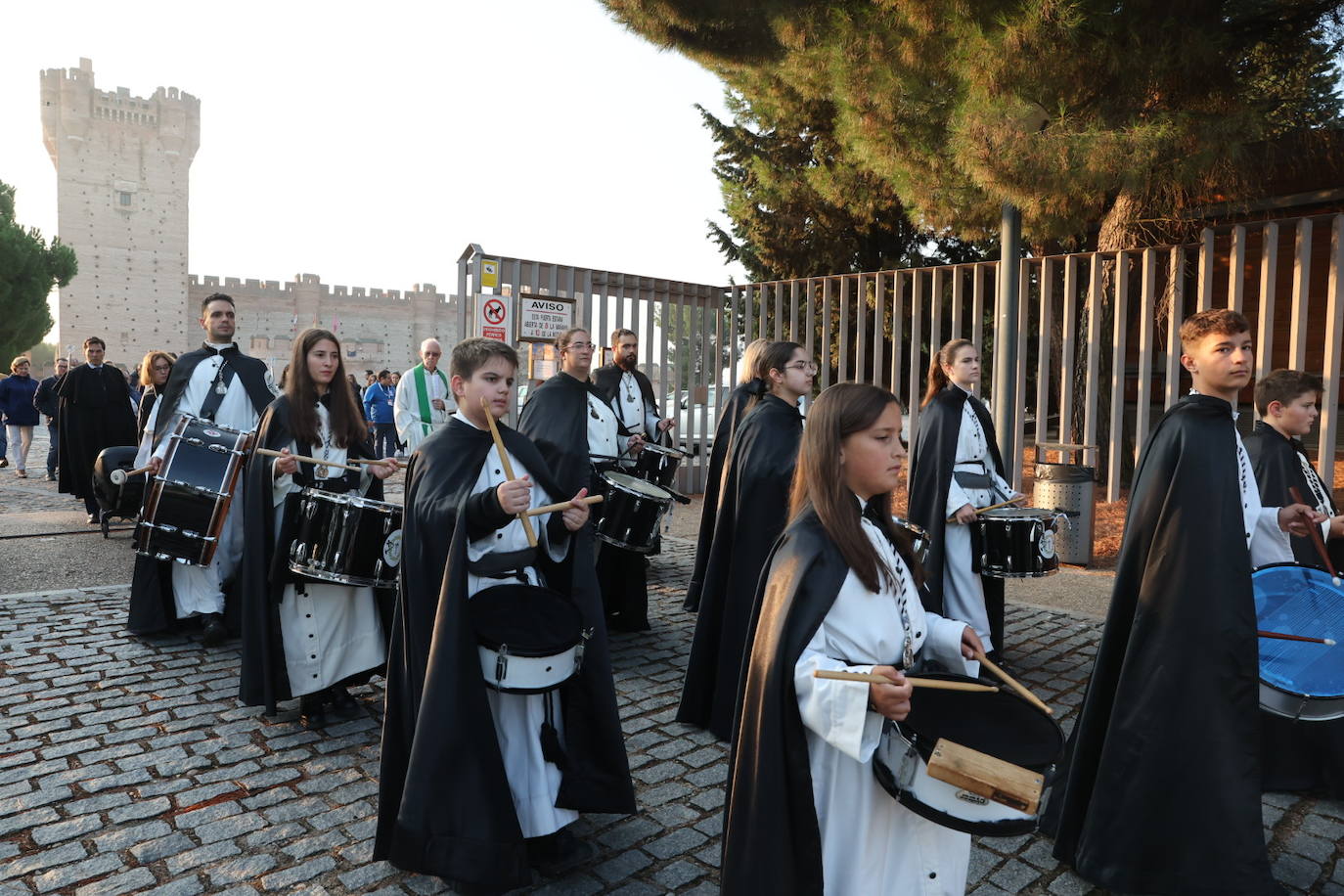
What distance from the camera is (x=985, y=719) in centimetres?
212

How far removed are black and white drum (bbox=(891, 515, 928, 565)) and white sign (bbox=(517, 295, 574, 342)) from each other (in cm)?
561

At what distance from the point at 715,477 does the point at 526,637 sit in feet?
9.67

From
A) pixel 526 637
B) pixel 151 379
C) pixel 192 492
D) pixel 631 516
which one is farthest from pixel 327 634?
pixel 151 379

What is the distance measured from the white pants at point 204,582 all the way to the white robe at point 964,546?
14.6 feet

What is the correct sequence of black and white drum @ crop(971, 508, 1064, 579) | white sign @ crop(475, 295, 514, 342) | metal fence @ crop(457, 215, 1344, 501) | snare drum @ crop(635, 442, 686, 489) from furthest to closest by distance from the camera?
white sign @ crop(475, 295, 514, 342) < metal fence @ crop(457, 215, 1344, 501) < snare drum @ crop(635, 442, 686, 489) < black and white drum @ crop(971, 508, 1064, 579)

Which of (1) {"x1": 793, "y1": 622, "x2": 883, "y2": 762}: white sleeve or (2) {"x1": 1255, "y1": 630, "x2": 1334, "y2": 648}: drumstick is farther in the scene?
(2) {"x1": 1255, "y1": 630, "x2": 1334, "y2": 648}: drumstick

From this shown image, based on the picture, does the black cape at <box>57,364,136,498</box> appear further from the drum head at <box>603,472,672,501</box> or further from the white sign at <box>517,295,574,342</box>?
the drum head at <box>603,472,672,501</box>

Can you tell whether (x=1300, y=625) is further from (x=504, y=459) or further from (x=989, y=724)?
(x=504, y=459)

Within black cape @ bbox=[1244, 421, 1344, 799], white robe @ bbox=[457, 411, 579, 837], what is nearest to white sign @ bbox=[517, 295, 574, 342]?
white robe @ bbox=[457, 411, 579, 837]

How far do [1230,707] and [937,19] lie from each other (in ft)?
20.8

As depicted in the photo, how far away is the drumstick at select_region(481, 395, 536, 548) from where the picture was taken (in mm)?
2984

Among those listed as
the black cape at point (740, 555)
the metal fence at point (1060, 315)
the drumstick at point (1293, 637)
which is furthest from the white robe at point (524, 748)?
the metal fence at point (1060, 315)

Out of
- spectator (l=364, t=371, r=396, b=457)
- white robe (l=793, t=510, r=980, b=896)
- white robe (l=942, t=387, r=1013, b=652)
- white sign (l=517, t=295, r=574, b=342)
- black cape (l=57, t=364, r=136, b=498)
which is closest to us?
white robe (l=793, t=510, r=980, b=896)

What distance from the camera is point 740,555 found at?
14.5 feet
